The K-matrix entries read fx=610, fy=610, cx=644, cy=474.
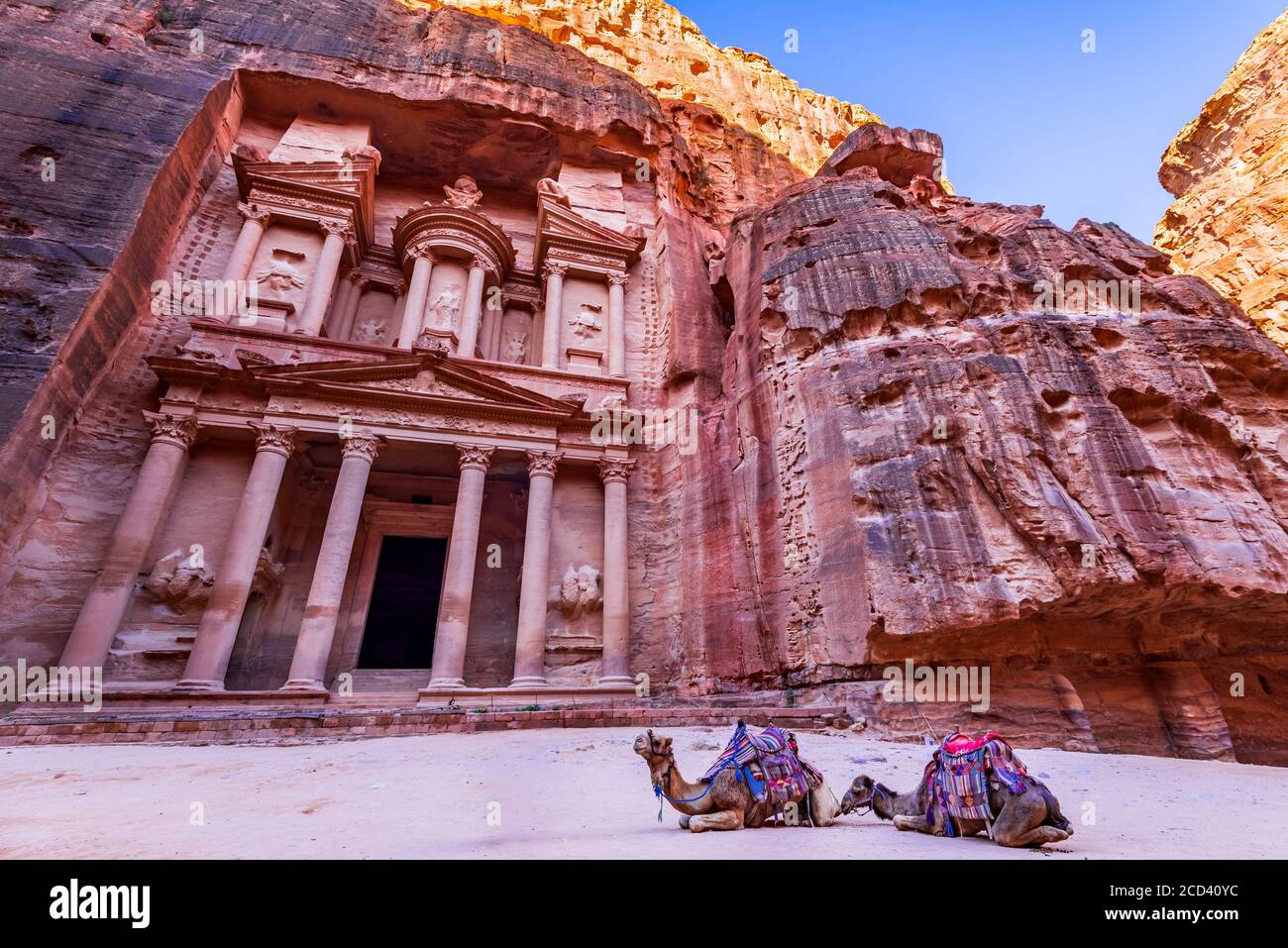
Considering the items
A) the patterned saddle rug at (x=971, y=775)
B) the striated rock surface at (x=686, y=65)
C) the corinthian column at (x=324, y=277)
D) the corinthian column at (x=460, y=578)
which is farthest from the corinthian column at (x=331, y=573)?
the striated rock surface at (x=686, y=65)

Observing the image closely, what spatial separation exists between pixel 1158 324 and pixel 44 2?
29.0 m

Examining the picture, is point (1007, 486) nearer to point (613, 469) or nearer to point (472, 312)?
point (613, 469)

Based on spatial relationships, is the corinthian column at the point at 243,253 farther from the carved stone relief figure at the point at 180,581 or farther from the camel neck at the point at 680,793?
the camel neck at the point at 680,793

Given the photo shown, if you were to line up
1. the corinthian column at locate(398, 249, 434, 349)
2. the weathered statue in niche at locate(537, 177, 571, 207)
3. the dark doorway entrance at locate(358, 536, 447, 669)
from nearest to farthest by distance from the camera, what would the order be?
the dark doorway entrance at locate(358, 536, 447, 669), the corinthian column at locate(398, 249, 434, 349), the weathered statue in niche at locate(537, 177, 571, 207)

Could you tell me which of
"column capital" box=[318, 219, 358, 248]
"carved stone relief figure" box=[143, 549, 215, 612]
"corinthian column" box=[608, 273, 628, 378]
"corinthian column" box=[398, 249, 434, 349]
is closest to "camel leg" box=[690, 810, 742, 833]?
"carved stone relief figure" box=[143, 549, 215, 612]

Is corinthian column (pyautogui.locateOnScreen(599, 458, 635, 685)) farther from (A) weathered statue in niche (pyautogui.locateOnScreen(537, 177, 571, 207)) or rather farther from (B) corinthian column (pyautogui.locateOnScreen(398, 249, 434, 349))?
(A) weathered statue in niche (pyautogui.locateOnScreen(537, 177, 571, 207))

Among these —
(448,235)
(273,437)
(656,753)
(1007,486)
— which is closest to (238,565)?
(273,437)

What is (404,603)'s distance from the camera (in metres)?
17.7

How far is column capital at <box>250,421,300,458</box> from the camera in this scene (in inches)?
556

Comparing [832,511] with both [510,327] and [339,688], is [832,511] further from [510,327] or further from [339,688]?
[510,327]

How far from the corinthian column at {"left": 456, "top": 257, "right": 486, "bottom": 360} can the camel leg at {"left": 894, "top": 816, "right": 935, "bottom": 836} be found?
16.7 metres

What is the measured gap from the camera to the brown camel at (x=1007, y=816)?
3.24m

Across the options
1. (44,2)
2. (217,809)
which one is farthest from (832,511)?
(44,2)
